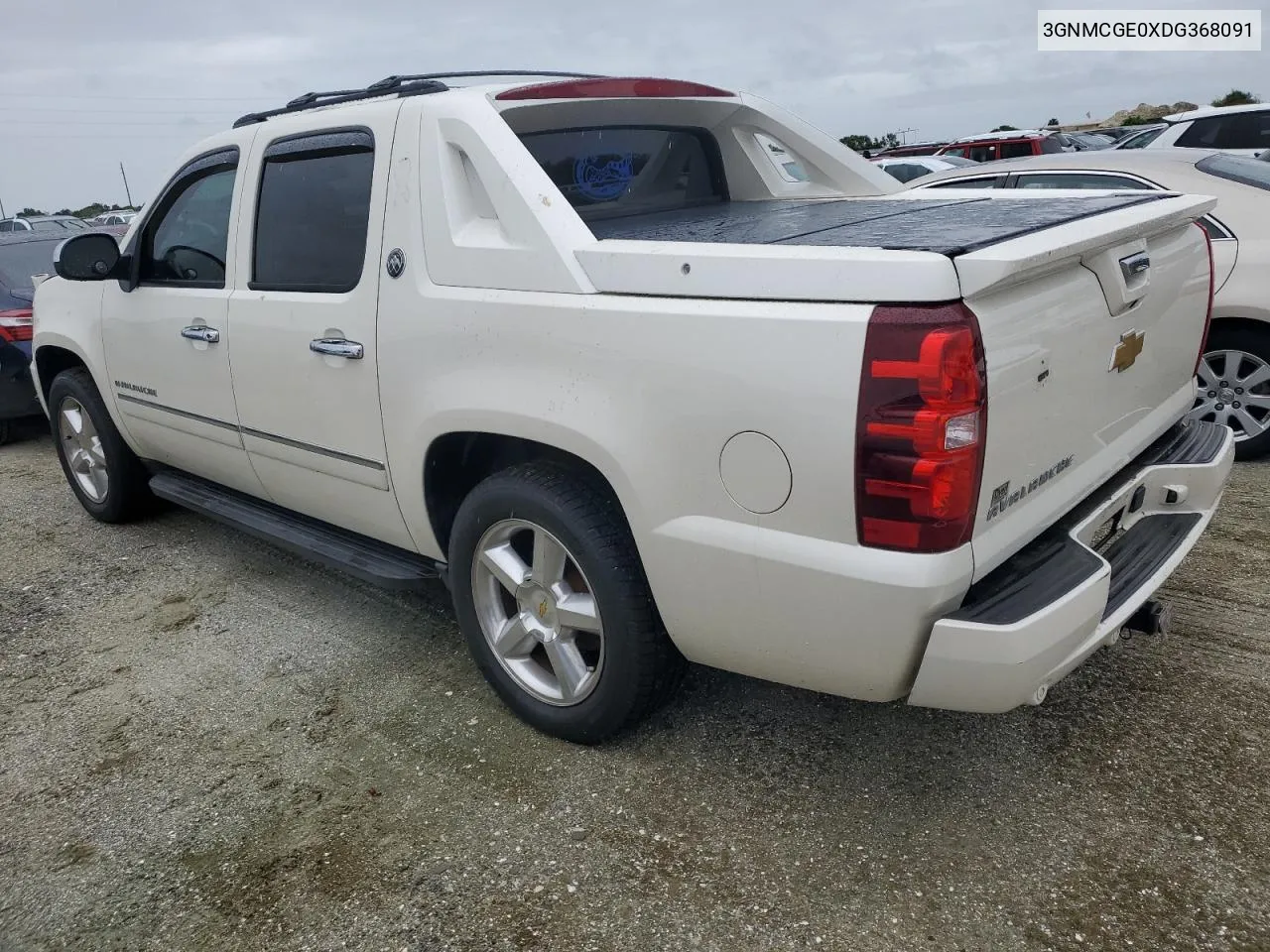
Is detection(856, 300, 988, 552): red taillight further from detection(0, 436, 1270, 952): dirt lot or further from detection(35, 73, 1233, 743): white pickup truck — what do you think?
detection(0, 436, 1270, 952): dirt lot

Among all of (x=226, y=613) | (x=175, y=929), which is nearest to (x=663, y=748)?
(x=175, y=929)

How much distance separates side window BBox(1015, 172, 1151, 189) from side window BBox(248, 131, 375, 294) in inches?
156

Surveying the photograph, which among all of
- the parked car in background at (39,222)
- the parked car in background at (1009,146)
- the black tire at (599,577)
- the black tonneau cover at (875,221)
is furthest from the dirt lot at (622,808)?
the parked car in background at (39,222)

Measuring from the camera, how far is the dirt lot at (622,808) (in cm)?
225

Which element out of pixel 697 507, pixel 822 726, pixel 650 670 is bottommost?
pixel 822 726

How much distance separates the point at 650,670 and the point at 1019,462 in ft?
3.54

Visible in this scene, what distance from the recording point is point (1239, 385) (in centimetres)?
489

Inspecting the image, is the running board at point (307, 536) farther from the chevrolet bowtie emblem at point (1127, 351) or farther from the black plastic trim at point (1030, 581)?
the chevrolet bowtie emblem at point (1127, 351)

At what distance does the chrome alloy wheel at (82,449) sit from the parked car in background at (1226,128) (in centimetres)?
922

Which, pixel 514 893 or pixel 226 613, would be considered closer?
pixel 514 893

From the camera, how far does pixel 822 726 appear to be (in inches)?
116

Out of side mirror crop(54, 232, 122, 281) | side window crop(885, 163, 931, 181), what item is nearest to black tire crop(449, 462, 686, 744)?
side mirror crop(54, 232, 122, 281)

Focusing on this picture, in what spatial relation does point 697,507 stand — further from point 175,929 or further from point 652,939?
point 175,929

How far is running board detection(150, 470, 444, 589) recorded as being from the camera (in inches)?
128
